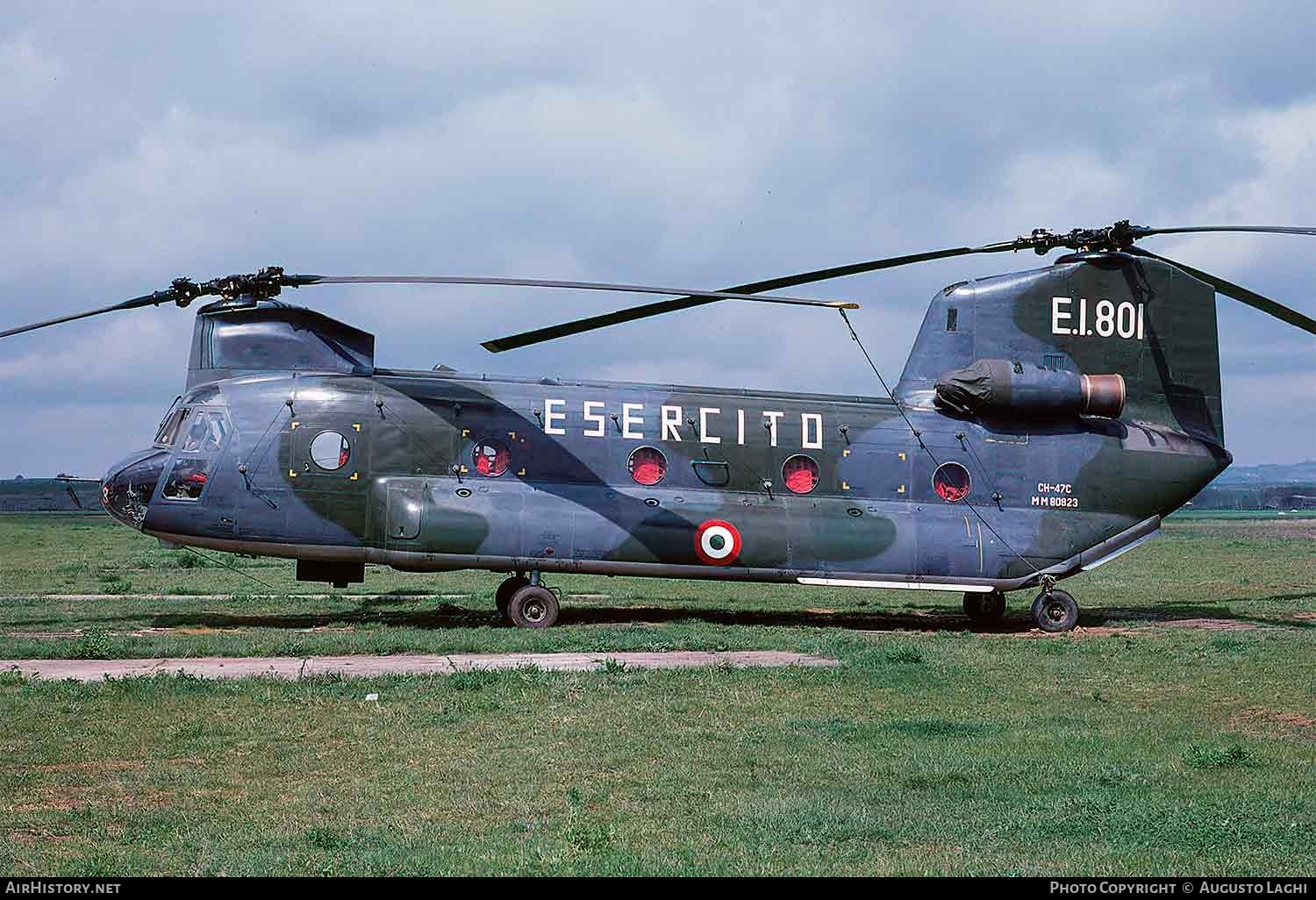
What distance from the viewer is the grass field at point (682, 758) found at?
9.05 meters

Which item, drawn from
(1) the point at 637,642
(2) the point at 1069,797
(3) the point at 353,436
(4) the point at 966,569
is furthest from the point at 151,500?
(2) the point at 1069,797

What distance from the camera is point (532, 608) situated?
23.0 m

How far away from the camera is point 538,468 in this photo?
23.2 m

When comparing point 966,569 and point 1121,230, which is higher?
point 1121,230

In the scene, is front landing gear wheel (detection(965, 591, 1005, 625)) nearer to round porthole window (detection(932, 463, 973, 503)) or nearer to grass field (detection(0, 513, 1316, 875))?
round porthole window (detection(932, 463, 973, 503))

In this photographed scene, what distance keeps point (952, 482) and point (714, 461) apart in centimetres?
421

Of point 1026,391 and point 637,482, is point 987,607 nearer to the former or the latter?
point 1026,391

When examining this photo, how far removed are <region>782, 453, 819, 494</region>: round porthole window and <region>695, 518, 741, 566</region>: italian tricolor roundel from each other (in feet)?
4.94

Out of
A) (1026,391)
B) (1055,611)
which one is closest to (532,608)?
(1055,611)

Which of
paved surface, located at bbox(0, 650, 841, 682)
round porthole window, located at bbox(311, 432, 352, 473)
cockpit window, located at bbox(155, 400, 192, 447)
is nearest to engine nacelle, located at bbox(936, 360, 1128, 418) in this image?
paved surface, located at bbox(0, 650, 841, 682)

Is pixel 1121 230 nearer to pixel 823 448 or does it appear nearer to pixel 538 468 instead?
pixel 823 448

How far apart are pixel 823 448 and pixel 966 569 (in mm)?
3181
